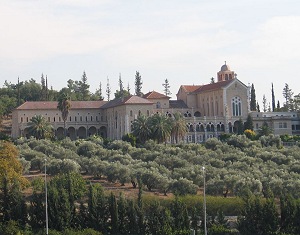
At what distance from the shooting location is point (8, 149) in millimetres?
57844

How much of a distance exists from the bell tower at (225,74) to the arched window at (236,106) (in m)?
13.1

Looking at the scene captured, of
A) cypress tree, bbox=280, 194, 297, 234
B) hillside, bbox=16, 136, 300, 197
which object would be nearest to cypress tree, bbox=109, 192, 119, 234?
hillside, bbox=16, 136, 300, 197

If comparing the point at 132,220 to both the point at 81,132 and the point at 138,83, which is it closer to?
the point at 81,132

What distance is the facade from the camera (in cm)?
10088

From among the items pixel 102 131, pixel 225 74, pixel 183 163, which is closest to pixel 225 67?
pixel 225 74

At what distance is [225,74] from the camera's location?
118 metres

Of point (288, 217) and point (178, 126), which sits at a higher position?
point (178, 126)

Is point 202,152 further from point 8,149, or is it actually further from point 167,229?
point 167,229

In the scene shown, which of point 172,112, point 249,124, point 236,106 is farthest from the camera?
point 172,112

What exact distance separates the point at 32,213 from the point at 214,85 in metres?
64.7

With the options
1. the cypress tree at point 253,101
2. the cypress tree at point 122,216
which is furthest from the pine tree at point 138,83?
the cypress tree at point 122,216

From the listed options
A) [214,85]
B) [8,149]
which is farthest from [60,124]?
[8,149]

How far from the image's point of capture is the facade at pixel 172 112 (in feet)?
331

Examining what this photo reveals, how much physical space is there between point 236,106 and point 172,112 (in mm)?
9779
